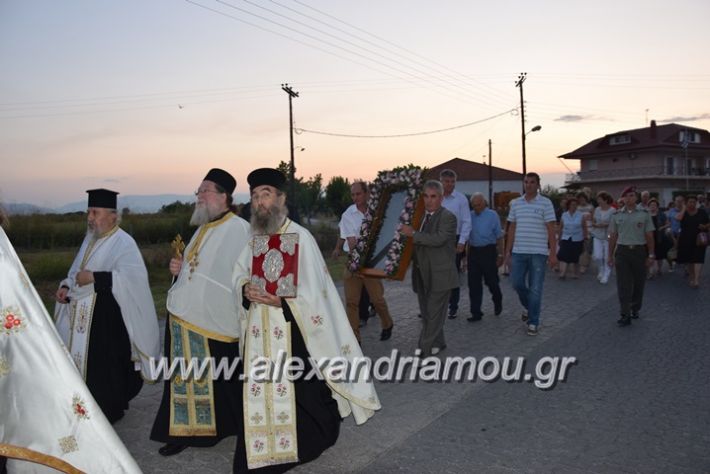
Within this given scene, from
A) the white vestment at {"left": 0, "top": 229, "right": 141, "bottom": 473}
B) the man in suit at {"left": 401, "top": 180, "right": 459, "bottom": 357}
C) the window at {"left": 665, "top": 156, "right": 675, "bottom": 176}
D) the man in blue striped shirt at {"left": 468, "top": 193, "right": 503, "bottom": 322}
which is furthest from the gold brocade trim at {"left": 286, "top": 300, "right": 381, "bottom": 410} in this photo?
the window at {"left": 665, "top": 156, "right": 675, "bottom": 176}

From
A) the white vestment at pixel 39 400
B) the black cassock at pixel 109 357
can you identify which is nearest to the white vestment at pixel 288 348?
the black cassock at pixel 109 357

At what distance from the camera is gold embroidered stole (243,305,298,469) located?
4426mm

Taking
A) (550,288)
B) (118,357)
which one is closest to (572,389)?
(118,357)

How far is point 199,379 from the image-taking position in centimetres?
499

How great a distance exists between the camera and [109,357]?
18.2ft

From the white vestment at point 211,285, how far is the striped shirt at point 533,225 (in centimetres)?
470

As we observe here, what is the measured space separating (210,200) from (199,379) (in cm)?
143

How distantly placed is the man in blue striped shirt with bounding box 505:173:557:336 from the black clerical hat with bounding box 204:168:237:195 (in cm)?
462

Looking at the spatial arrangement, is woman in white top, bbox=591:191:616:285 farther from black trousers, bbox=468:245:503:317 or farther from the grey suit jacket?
the grey suit jacket

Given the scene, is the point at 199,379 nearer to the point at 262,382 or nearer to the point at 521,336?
the point at 262,382

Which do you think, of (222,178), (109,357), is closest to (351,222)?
(222,178)

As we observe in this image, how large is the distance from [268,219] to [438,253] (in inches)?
131

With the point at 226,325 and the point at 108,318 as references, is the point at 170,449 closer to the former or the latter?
the point at 226,325

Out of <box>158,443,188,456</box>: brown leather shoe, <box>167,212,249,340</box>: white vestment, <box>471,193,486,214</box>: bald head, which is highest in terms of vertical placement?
<box>471,193,486,214</box>: bald head
